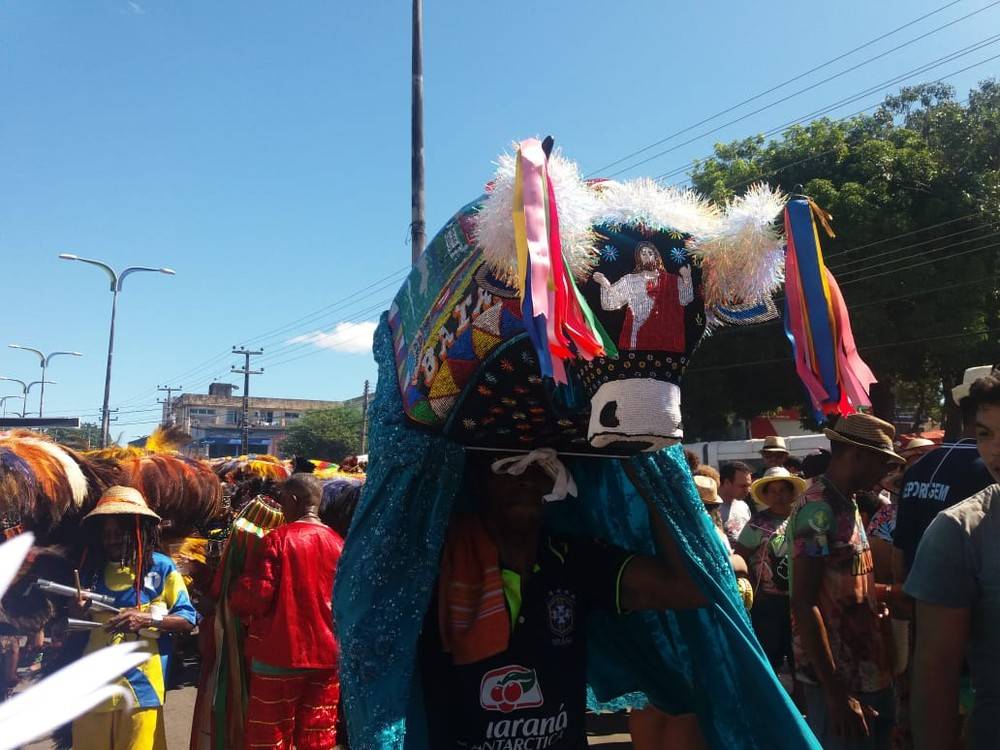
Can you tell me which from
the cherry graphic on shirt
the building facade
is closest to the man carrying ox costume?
the cherry graphic on shirt

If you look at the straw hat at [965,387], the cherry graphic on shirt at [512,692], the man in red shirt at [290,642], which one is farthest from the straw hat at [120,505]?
the straw hat at [965,387]

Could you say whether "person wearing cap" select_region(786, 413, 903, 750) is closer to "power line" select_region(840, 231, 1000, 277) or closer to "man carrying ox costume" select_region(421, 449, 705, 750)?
"man carrying ox costume" select_region(421, 449, 705, 750)

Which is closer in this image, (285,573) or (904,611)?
(904,611)

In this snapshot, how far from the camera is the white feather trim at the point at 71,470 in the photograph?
4410 mm

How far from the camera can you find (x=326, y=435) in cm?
5191

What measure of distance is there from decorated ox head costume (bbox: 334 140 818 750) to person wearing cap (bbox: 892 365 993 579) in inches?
48.2

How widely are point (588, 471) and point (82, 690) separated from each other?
2.09 m

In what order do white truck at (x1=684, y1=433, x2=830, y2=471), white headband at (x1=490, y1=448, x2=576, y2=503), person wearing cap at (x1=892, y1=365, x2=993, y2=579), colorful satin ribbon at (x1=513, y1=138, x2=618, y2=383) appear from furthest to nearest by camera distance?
white truck at (x1=684, y1=433, x2=830, y2=471)
person wearing cap at (x1=892, y1=365, x2=993, y2=579)
white headband at (x1=490, y1=448, x2=576, y2=503)
colorful satin ribbon at (x1=513, y1=138, x2=618, y2=383)

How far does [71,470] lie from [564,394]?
12.1ft

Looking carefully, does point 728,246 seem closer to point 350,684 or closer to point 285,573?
point 350,684

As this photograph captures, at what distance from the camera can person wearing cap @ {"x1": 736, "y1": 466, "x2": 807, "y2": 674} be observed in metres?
4.57

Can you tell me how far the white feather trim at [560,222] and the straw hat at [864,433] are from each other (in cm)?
206

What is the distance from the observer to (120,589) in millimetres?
3830

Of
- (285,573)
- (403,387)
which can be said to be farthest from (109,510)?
(403,387)
